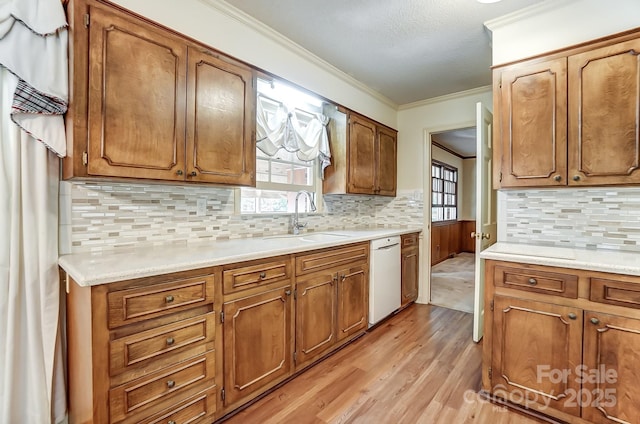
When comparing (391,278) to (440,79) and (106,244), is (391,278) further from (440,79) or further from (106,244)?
(106,244)

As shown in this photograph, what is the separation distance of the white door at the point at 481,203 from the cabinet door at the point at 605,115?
64 centimetres

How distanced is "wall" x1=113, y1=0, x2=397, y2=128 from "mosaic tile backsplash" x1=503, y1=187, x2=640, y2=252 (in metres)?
1.87

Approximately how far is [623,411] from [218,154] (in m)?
2.63

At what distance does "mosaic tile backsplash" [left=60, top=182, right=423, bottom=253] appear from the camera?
5.25ft

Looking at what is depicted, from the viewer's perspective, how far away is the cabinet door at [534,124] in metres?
1.97

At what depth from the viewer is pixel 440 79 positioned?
3113mm

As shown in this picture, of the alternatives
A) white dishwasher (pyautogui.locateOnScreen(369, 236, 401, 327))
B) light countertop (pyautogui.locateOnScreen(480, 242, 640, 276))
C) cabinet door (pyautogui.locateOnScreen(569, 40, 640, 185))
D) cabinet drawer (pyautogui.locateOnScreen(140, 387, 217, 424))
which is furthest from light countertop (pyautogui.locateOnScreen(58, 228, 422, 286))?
cabinet door (pyautogui.locateOnScreen(569, 40, 640, 185))

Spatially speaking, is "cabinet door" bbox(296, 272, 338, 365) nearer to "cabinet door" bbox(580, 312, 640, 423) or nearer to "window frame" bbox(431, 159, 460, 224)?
"cabinet door" bbox(580, 312, 640, 423)

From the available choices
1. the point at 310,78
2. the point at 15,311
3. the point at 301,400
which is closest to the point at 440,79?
the point at 310,78

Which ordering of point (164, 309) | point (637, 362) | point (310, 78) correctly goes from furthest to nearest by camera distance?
point (310, 78) → point (637, 362) → point (164, 309)

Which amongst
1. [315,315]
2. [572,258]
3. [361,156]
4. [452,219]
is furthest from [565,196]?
[452,219]

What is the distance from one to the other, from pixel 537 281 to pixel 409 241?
1.76 m

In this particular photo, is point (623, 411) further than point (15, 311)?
Yes

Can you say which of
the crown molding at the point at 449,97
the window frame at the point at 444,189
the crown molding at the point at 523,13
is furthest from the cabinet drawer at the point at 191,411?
the window frame at the point at 444,189
